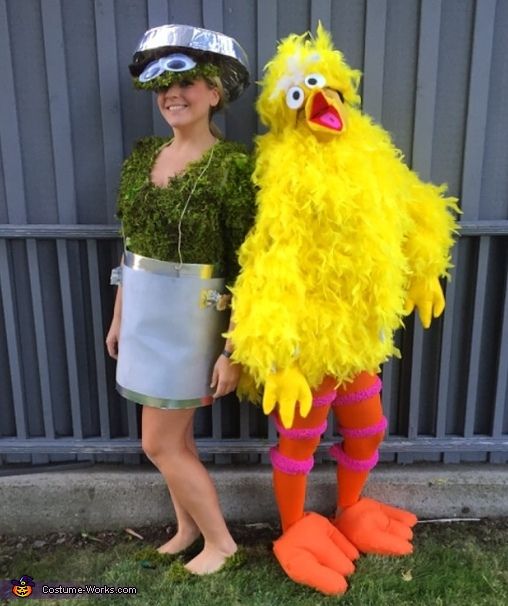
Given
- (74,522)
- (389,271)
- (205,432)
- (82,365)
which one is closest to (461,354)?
(389,271)

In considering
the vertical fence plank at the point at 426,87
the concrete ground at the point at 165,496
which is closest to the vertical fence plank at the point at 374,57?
the vertical fence plank at the point at 426,87

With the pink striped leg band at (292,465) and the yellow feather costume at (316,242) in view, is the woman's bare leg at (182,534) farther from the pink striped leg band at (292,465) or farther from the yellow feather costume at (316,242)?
the yellow feather costume at (316,242)

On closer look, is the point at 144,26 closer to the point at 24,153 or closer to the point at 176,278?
the point at 24,153

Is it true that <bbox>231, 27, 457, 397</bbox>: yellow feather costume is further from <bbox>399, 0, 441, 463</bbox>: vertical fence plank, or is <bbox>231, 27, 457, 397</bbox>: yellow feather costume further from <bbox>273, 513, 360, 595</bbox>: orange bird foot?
<bbox>273, 513, 360, 595</bbox>: orange bird foot

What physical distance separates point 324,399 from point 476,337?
2.77ft

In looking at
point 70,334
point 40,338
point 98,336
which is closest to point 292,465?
point 98,336

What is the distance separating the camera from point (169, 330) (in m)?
2.13

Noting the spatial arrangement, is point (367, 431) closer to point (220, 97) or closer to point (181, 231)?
point (181, 231)

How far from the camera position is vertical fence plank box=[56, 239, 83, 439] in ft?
8.48

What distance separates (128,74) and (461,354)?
1821 mm

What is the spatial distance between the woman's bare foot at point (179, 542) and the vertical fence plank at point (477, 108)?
1.71m

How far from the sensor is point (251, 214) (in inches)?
82.7

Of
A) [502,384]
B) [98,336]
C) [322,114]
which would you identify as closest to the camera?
[322,114]

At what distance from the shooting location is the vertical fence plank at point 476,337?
103 inches
